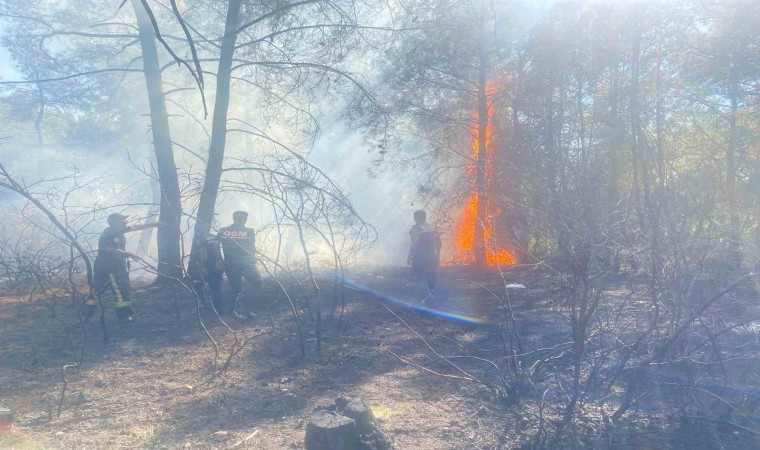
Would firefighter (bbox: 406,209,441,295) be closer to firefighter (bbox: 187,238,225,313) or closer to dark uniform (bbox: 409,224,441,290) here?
dark uniform (bbox: 409,224,441,290)

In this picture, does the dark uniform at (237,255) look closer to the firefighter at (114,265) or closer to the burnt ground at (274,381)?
the burnt ground at (274,381)

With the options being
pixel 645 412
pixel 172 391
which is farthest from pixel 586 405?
pixel 172 391

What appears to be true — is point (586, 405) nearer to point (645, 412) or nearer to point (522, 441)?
point (645, 412)

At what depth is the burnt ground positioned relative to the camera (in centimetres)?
447

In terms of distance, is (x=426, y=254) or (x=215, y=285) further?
(x=426, y=254)

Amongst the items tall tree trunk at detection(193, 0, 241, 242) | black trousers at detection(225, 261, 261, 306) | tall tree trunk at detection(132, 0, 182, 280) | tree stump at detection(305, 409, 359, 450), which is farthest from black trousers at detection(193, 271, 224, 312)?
tree stump at detection(305, 409, 359, 450)

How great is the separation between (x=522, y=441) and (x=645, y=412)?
1374 mm

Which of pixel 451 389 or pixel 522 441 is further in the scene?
pixel 451 389

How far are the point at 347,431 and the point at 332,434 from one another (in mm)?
104

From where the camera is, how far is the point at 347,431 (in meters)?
3.90

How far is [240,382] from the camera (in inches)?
223

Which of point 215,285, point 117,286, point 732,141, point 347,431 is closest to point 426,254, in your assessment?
point 215,285

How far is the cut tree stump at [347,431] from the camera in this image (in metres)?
3.88

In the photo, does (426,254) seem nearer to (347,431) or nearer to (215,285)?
(215,285)
